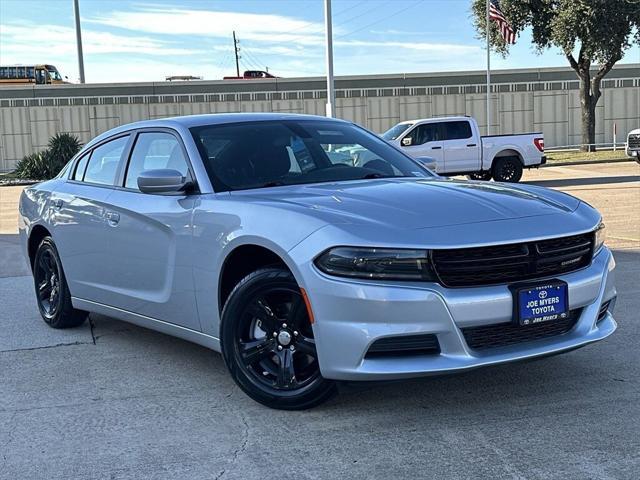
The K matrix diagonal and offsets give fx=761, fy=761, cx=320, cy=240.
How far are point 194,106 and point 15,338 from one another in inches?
1269

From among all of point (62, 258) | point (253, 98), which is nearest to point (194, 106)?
point (253, 98)

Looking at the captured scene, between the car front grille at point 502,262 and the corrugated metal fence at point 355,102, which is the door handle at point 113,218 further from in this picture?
the corrugated metal fence at point 355,102

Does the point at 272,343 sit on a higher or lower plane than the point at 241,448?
higher

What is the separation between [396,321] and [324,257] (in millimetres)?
454

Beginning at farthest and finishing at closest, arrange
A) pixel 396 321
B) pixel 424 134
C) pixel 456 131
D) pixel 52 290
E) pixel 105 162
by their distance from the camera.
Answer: pixel 456 131, pixel 424 134, pixel 52 290, pixel 105 162, pixel 396 321

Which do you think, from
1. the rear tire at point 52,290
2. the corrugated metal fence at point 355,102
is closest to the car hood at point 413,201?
the rear tire at point 52,290

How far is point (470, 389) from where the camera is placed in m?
4.27

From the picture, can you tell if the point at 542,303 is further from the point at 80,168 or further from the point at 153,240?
the point at 80,168

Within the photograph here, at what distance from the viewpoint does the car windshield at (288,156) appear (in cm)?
465

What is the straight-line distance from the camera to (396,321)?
3443 mm

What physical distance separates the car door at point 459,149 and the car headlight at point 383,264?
55.5 ft

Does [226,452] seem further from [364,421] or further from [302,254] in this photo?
[302,254]

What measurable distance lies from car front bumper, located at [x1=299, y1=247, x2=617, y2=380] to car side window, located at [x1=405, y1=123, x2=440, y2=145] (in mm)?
16520

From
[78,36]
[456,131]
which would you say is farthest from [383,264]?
[78,36]
